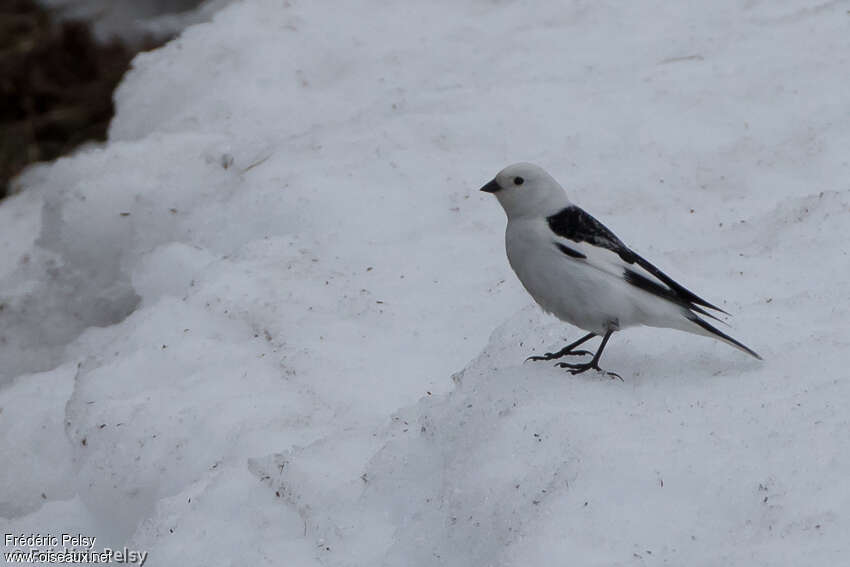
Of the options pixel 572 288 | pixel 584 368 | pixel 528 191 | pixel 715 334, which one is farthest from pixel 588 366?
pixel 528 191

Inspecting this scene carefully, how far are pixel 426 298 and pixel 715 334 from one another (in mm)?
1962

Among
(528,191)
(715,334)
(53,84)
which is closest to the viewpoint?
(715,334)

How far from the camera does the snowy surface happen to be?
12.1 feet

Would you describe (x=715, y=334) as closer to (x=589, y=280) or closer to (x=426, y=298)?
(x=589, y=280)

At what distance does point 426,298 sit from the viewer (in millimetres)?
5793

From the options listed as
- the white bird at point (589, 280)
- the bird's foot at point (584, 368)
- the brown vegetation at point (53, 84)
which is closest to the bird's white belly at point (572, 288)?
the white bird at point (589, 280)

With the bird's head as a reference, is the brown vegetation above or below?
below

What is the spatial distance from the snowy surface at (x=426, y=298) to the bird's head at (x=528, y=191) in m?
0.60

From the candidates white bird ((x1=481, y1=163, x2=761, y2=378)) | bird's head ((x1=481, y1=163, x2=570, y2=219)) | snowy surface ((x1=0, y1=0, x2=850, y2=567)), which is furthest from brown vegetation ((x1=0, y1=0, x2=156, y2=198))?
white bird ((x1=481, y1=163, x2=761, y2=378))

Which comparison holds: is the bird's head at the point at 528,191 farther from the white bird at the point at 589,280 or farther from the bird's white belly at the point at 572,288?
the bird's white belly at the point at 572,288

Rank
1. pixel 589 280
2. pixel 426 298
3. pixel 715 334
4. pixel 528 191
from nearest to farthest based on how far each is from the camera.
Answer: pixel 715 334 → pixel 589 280 → pixel 528 191 → pixel 426 298

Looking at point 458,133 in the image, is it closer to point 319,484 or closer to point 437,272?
point 437,272

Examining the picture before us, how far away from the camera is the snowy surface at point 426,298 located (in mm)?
3686

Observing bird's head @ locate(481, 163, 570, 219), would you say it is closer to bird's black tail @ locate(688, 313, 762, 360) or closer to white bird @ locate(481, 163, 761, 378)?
white bird @ locate(481, 163, 761, 378)
